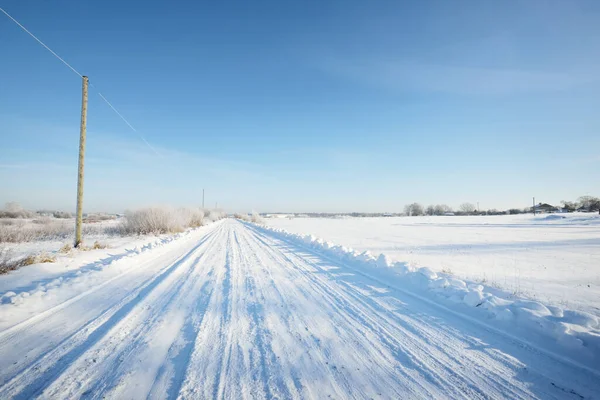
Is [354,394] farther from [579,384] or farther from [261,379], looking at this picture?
[579,384]

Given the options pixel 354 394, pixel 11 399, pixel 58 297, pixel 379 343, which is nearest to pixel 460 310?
pixel 379 343

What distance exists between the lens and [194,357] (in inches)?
106

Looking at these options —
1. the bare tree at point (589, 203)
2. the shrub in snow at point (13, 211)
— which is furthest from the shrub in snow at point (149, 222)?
the bare tree at point (589, 203)

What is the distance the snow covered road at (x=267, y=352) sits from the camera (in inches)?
88.7

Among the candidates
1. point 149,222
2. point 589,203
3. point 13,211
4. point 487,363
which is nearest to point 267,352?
point 487,363

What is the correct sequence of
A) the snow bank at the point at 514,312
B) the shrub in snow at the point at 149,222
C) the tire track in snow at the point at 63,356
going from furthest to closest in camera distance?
the shrub in snow at the point at 149,222 → the snow bank at the point at 514,312 → the tire track in snow at the point at 63,356

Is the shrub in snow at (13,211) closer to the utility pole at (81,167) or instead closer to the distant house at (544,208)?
the utility pole at (81,167)

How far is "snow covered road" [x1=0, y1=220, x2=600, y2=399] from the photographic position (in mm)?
2252

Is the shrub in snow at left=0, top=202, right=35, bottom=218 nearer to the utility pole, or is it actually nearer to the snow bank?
the utility pole

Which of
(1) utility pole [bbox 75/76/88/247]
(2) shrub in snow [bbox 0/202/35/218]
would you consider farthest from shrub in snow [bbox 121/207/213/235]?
(2) shrub in snow [bbox 0/202/35/218]

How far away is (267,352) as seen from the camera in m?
2.83

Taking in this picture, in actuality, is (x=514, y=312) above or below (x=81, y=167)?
below

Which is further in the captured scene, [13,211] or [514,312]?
[13,211]

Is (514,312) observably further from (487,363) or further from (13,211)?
(13,211)
